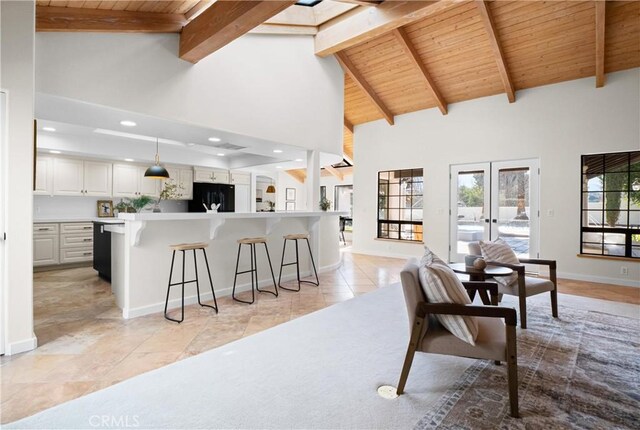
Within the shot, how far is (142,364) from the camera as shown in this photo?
7.86ft

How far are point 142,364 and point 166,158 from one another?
17.5 ft

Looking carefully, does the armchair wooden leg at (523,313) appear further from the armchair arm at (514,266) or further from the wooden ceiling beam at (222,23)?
the wooden ceiling beam at (222,23)

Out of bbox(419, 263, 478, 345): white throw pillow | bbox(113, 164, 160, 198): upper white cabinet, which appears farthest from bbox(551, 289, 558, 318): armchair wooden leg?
bbox(113, 164, 160, 198): upper white cabinet

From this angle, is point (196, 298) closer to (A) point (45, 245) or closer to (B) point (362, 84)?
(A) point (45, 245)

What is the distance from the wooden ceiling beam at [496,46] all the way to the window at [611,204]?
169cm

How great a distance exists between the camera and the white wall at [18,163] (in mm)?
2477

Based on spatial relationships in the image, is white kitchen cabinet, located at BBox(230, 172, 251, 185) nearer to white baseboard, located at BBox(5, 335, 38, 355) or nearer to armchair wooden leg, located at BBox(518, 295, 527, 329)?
white baseboard, located at BBox(5, 335, 38, 355)

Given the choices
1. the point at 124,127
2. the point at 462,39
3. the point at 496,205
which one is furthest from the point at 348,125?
the point at 124,127

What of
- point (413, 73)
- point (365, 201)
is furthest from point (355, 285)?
point (413, 73)

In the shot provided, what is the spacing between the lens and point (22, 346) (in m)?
2.59

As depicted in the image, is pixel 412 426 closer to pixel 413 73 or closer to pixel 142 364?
pixel 142 364

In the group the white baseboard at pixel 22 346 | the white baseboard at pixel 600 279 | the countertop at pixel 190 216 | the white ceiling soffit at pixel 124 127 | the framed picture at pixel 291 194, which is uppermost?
the white ceiling soffit at pixel 124 127

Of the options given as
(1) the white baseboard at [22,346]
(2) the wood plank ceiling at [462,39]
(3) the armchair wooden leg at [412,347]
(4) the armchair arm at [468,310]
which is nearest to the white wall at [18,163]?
(1) the white baseboard at [22,346]

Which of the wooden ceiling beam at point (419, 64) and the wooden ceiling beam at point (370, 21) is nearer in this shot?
the wooden ceiling beam at point (370, 21)
